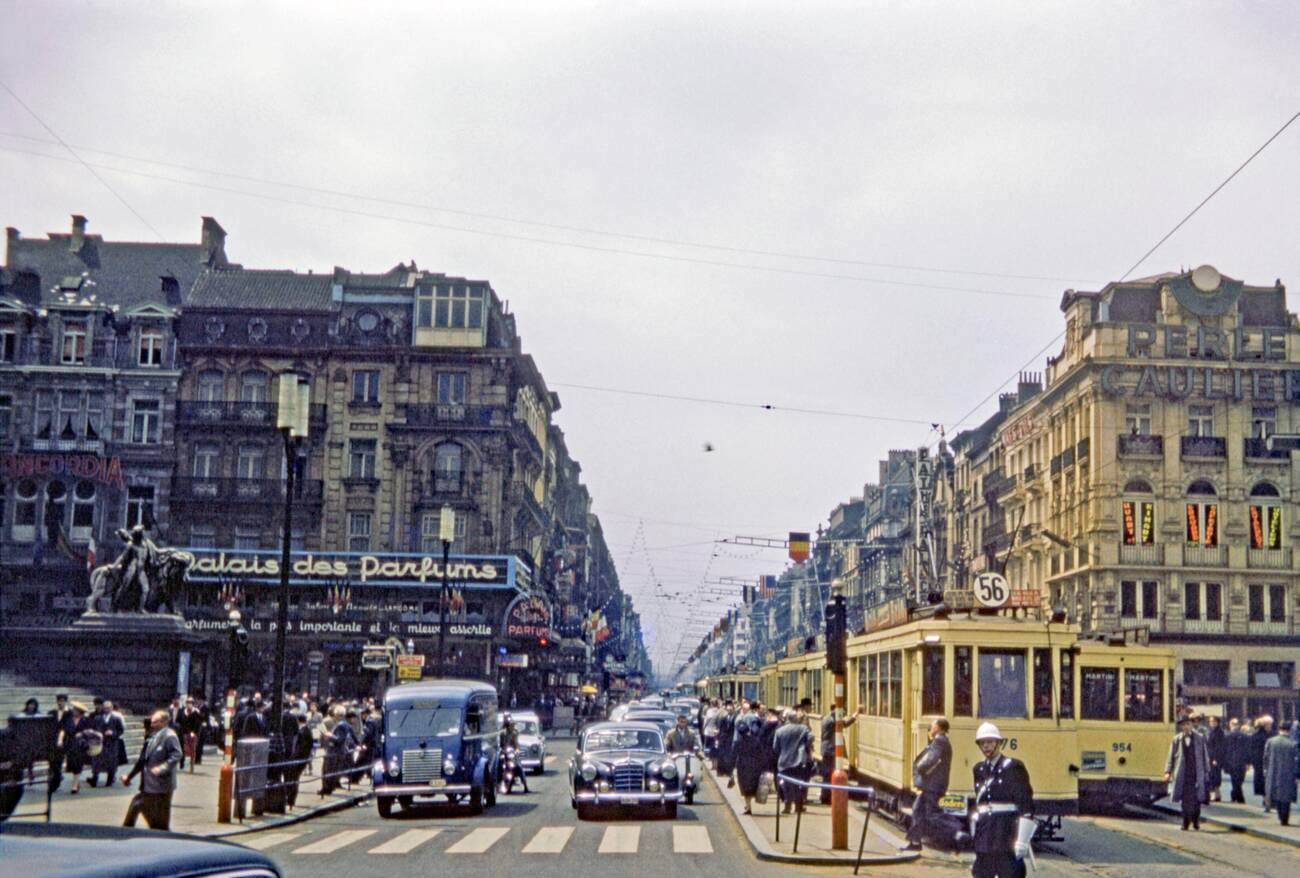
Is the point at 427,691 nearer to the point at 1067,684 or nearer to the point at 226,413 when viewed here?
the point at 1067,684

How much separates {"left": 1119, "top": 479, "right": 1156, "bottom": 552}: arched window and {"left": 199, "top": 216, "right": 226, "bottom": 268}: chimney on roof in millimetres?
43410

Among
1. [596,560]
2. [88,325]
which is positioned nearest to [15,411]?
[88,325]

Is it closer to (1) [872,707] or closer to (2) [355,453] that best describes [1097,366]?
(2) [355,453]

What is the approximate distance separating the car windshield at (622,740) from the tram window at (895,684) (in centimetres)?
400

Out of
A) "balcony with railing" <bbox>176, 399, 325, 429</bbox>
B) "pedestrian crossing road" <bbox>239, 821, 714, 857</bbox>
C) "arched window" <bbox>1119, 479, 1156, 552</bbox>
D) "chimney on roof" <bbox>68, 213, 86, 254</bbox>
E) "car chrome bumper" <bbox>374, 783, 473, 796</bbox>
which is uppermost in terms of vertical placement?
"chimney on roof" <bbox>68, 213, 86, 254</bbox>

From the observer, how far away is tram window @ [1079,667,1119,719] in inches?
943

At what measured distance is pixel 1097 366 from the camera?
60000 millimetres

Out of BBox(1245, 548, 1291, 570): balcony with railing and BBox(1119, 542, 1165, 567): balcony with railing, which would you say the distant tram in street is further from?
BBox(1245, 548, 1291, 570): balcony with railing

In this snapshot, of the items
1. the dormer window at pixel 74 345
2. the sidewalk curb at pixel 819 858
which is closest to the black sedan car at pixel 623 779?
the sidewalk curb at pixel 819 858

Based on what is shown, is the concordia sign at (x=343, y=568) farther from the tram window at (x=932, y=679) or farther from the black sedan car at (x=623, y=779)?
the tram window at (x=932, y=679)

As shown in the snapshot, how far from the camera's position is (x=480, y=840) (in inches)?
800

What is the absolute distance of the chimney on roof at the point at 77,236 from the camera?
69.4 meters

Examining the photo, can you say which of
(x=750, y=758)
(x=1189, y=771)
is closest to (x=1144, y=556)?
(x=1189, y=771)

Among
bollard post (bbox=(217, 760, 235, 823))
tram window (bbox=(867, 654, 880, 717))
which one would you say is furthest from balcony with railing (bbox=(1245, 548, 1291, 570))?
bollard post (bbox=(217, 760, 235, 823))
